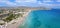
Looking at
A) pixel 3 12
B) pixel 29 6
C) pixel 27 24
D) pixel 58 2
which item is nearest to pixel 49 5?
pixel 58 2

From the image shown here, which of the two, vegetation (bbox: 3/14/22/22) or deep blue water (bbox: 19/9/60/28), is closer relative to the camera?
vegetation (bbox: 3/14/22/22)

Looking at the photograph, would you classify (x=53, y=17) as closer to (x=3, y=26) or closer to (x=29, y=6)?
(x=29, y=6)

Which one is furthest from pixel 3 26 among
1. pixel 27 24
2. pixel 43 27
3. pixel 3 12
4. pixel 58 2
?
pixel 58 2

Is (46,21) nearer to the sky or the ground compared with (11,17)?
nearer to the ground

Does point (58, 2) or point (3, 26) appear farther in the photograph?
point (58, 2)

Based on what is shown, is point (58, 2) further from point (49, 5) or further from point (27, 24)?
point (27, 24)

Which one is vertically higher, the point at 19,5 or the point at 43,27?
the point at 19,5

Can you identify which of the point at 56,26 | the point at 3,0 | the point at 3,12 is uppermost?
the point at 3,0

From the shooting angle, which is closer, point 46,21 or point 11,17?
point 11,17

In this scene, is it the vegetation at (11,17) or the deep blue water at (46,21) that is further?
the deep blue water at (46,21)
